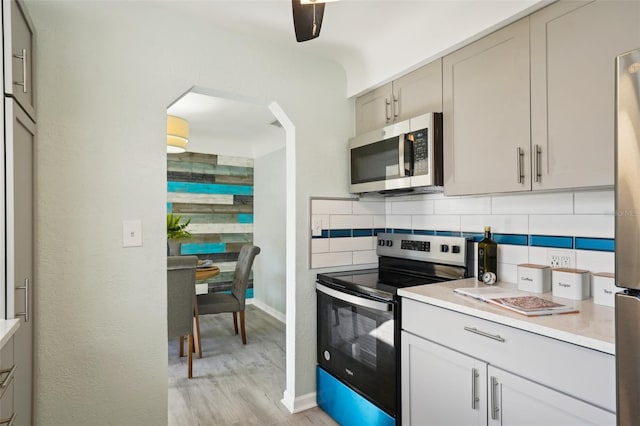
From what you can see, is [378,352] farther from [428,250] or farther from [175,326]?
[175,326]

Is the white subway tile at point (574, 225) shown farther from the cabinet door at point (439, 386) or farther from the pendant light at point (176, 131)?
the pendant light at point (176, 131)

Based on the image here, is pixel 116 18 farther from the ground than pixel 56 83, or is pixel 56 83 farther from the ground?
pixel 116 18

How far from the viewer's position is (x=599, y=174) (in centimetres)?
138

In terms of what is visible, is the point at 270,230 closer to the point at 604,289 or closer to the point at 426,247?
the point at 426,247

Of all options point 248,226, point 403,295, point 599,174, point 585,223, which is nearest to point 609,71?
point 599,174

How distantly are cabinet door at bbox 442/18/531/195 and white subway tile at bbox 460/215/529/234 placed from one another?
1.06 ft

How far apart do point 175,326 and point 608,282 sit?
268 cm

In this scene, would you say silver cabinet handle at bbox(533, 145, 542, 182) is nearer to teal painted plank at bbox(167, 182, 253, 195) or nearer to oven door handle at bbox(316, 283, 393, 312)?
oven door handle at bbox(316, 283, 393, 312)

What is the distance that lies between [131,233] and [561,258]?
2065 mm

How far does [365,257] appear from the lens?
2613 millimetres

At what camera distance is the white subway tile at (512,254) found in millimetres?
1904

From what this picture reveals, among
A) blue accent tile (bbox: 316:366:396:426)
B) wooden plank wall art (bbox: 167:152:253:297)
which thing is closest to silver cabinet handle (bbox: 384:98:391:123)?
blue accent tile (bbox: 316:366:396:426)

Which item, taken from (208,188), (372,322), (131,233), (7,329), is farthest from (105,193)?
(208,188)

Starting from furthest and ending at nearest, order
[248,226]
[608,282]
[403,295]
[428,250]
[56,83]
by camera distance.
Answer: [248,226], [428,250], [403,295], [56,83], [608,282]
